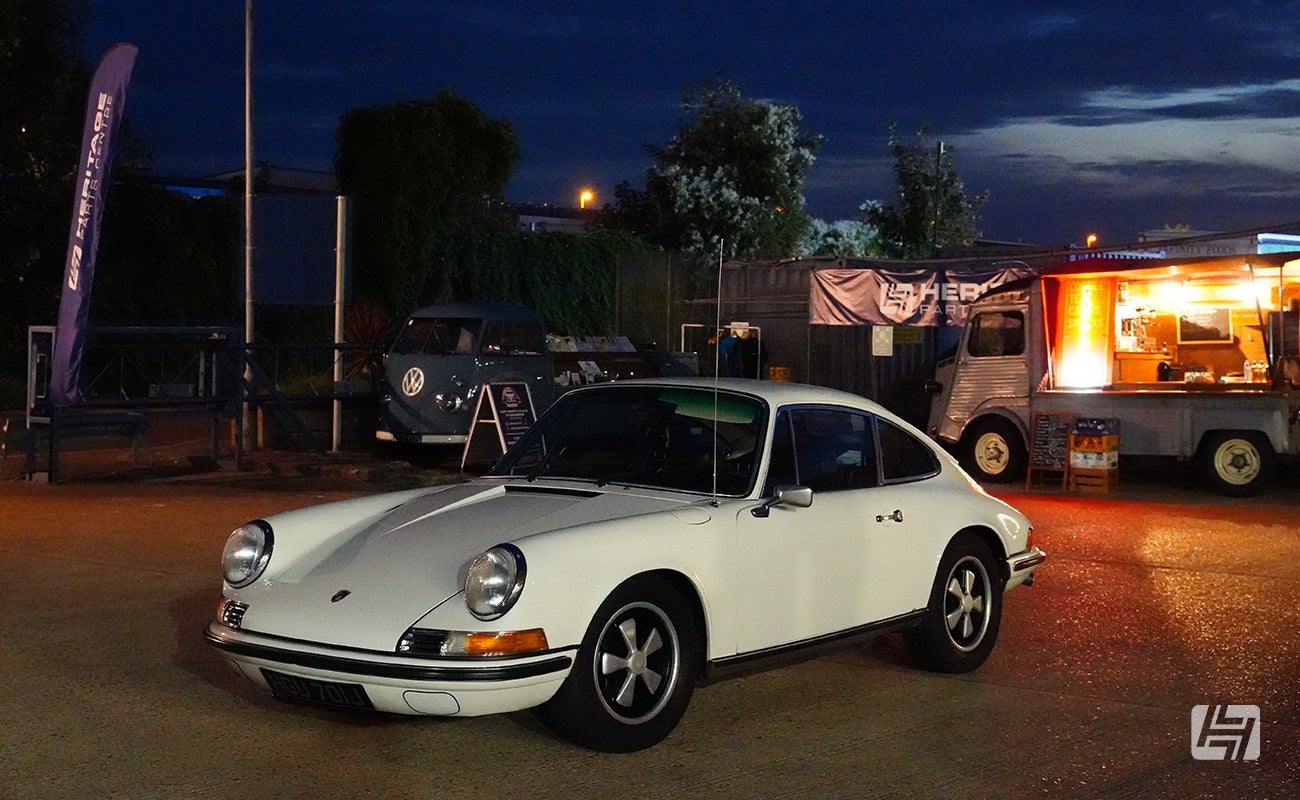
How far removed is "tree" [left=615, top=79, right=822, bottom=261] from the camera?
36562 mm

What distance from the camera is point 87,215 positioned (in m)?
15.7

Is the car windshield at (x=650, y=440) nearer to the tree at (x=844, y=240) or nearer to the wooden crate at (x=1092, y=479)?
the wooden crate at (x=1092, y=479)

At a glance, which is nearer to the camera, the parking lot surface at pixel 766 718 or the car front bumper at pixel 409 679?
the car front bumper at pixel 409 679

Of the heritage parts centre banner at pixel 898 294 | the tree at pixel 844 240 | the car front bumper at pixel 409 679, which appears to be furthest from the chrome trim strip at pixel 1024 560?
the tree at pixel 844 240

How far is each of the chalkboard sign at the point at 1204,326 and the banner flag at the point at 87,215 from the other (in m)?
12.9

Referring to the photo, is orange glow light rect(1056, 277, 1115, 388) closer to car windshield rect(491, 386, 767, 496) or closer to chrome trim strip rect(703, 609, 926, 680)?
chrome trim strip rect(703, 609, 926, 680)

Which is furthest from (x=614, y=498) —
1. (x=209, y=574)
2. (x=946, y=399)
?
(x=946, y=399)

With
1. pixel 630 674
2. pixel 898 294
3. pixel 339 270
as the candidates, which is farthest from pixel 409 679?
pixel 898 294

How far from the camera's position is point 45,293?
73.6 feet

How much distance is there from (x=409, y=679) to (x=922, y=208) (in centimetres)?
3782

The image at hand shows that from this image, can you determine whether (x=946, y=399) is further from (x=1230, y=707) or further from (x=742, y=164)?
(x=742, y=164)

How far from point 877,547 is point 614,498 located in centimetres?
130

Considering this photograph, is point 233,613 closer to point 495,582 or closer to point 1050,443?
point 495,582

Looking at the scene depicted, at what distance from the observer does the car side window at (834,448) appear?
262 inches
